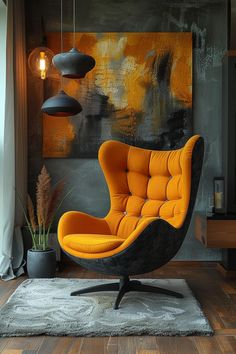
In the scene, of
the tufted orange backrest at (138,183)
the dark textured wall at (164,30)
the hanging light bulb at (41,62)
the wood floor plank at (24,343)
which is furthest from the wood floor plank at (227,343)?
the hanging light bulb at (41,62)

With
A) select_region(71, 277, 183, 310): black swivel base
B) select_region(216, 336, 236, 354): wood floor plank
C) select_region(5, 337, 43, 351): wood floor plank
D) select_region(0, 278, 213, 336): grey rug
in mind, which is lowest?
select_region(216, 336, 236, 354): wood floor plank

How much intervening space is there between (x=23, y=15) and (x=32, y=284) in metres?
2.66

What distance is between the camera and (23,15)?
4699 millimetres

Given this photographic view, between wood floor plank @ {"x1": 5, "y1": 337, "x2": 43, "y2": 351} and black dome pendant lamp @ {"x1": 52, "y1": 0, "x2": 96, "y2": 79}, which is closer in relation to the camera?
wood floor plank @ {"x1": 5, "y1": 337, "x2": 43, "y2": 351}

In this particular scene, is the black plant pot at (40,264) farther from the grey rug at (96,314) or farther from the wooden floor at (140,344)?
the wooden floor at (140,344)

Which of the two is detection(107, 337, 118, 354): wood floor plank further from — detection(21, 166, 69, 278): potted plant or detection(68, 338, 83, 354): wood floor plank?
detection(21, 166, 69, 278): potted plant

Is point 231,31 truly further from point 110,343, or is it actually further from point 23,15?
point 110,343

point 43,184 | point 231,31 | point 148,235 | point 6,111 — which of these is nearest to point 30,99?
point 6,111

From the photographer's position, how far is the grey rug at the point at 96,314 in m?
2.59

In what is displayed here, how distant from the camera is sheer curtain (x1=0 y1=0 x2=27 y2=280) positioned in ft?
13.5

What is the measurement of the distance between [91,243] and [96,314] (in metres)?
0.43

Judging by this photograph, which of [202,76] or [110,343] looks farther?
[202,76]

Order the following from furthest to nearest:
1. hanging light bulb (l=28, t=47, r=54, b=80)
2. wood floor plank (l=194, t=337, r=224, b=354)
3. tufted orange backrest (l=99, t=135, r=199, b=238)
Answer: hanging light bulb (l=28, t=47, r=54, b=80), tufted orange backrest (l=99, t=135, r=199, b=238), wood floor plank (l=194, t=337, r=224, b=354)

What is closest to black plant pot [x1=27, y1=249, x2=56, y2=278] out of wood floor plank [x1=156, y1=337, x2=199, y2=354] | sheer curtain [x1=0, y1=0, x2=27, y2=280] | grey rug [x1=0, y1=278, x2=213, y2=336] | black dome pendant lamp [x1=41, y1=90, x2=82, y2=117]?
sheer curtain [x1=0, y1=0, x2=27, y2=280]
